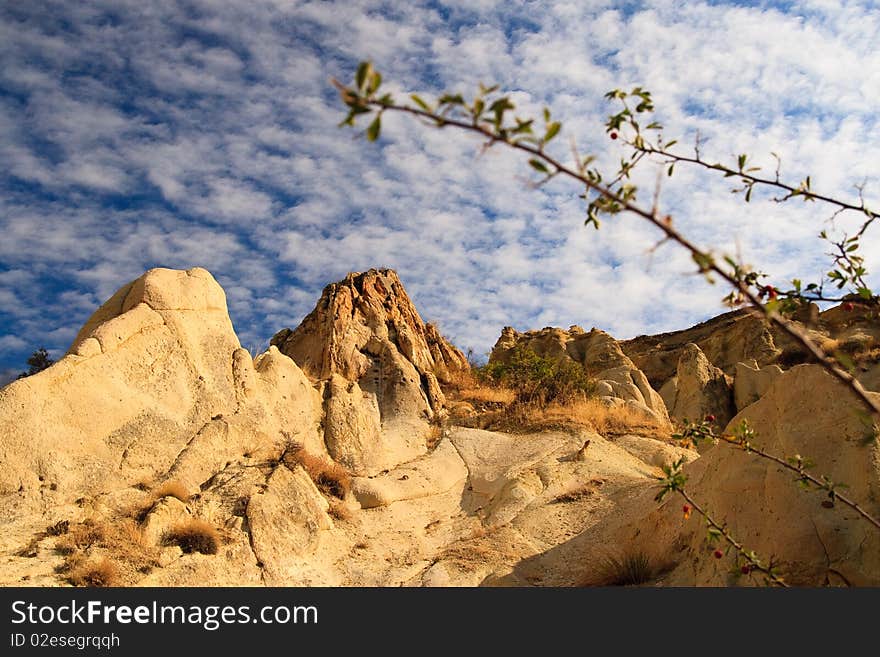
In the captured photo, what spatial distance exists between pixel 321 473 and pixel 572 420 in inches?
267

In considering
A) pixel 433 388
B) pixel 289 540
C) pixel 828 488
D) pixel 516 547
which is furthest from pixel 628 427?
pixel 828 488

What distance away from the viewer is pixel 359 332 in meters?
19.7

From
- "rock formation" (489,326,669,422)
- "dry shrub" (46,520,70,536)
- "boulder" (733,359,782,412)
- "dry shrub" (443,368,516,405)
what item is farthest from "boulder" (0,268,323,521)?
"boulder" (733,359,782,412)

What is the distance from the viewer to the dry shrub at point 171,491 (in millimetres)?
10070

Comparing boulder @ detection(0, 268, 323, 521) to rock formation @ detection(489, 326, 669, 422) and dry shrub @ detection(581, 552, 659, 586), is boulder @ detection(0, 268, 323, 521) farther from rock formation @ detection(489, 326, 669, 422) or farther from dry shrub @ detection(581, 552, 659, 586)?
rock formation @ detection(489, 326, 669, 422)

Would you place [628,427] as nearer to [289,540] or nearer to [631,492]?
[631,492]

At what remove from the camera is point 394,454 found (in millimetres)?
15367

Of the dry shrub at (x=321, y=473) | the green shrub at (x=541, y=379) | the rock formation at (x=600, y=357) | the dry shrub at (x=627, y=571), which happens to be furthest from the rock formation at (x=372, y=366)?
the dry shrub at (x=627, y=571)

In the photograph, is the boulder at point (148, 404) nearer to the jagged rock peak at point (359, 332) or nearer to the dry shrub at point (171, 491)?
the dry shrub at point (171, 491)

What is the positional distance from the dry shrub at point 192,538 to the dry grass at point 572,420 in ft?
30.2

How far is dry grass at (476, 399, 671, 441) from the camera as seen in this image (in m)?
17.3

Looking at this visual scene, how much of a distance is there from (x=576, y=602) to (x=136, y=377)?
7.75m

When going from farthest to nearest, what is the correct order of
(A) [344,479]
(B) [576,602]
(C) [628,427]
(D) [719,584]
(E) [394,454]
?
(C) [628,427] < (E) [394,454] < (A) [344,479] < (D) [719,584] < (B) [576,602]

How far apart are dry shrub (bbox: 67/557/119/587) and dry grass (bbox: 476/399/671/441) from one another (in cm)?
1056
